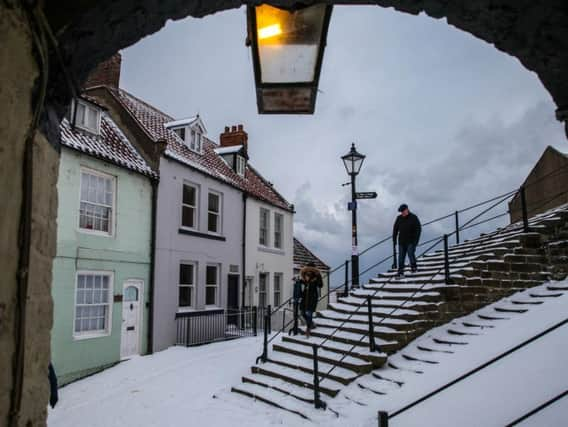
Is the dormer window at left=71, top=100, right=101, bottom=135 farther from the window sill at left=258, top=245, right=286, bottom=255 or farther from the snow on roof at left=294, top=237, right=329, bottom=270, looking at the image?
the snow on roof at left=294, top=237, right=329, bottom=270

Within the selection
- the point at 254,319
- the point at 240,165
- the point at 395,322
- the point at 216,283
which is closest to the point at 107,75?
the point at 240,165

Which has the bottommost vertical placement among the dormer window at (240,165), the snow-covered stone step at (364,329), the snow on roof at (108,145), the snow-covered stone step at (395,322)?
the snow-covered stone step at (364,329)

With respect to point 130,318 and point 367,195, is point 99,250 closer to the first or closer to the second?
point 130,318

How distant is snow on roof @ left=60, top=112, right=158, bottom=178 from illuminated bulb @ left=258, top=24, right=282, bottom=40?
898 cm

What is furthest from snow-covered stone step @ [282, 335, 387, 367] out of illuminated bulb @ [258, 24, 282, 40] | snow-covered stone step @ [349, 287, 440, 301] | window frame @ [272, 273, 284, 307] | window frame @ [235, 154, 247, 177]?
window frame @ [235, 154, 247, 177]

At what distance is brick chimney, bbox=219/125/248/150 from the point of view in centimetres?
2167

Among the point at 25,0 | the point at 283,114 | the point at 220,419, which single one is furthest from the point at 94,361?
the point at 25,0

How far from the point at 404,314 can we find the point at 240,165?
12777 millimetres

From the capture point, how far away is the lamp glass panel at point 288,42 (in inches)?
115

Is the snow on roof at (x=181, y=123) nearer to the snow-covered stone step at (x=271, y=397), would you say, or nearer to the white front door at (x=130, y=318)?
the white front door at (x=130, y=318)

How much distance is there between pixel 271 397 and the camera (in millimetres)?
8062

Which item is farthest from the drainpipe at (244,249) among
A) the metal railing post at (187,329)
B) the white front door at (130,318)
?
the white front door at (130,318)

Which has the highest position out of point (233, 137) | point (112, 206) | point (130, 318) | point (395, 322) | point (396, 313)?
point (233, 137)

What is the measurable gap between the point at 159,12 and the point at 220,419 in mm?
6462
